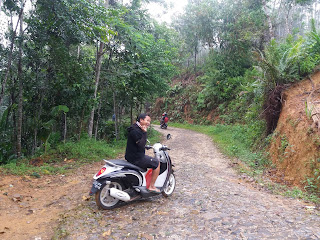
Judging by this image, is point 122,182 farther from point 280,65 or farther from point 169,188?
point 280,65

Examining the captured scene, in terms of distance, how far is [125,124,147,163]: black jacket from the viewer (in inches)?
164

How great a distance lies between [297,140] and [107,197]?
5536mm

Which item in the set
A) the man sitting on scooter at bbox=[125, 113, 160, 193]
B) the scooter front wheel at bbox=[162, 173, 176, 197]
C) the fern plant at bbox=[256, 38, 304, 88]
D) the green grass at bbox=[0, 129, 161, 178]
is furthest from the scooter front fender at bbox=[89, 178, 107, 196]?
the fern plant at bbox=[256, 38, 304, 88]

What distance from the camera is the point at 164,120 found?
21.0m

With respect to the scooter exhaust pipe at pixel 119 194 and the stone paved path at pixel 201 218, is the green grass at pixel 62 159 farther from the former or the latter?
the scooter exhaust pipe at pixel 119 194

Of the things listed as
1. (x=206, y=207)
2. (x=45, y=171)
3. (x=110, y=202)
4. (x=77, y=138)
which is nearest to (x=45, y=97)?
(x=77, y=138)

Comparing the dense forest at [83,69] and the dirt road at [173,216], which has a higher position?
the dense forest at [83,69]

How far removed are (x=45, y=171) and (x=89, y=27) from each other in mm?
4263

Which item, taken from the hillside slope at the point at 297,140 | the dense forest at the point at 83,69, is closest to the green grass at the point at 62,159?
the dense forest at the point at 83,69

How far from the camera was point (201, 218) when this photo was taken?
3768mm

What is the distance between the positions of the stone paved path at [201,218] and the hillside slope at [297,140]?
1315mm

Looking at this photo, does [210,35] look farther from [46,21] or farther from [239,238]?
[239,238]

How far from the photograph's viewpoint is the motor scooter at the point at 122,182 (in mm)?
3912

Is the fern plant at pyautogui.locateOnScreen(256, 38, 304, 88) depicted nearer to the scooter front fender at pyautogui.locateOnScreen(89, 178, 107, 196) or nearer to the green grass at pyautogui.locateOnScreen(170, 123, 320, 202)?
the green grass at pyautogui.locateOnScreen(170, 123, 320, 202)
